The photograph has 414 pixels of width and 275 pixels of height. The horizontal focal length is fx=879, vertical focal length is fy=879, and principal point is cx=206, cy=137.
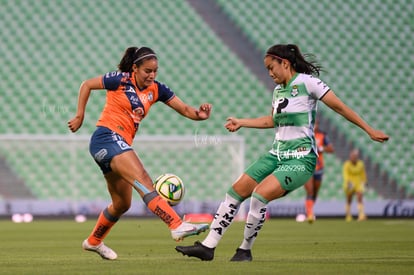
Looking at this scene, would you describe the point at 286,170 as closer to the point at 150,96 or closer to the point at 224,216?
the point at 224,216

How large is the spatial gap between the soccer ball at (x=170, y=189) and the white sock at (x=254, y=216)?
2.99 feet

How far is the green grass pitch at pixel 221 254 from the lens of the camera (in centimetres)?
682

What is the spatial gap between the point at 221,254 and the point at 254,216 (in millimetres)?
1473

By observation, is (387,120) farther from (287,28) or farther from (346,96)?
(287,28)

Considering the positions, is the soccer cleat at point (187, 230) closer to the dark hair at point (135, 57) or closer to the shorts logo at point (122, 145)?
the shorts logo at point (122, 145)

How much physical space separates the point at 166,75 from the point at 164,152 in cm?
263

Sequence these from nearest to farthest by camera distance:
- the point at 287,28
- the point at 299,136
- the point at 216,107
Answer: the point at 299,136, the point at 216,107, the point at 287,28

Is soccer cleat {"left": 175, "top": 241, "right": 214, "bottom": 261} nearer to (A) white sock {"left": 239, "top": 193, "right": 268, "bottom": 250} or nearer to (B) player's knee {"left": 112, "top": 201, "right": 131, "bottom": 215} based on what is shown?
(A) white sock {"left": 239, "top": 193, "right": 268, "bottom": 250}

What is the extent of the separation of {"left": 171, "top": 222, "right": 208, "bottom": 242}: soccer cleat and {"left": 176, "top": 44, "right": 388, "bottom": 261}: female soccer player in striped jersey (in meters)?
0.19

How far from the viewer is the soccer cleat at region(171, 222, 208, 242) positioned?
733cm

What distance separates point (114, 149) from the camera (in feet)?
25.5

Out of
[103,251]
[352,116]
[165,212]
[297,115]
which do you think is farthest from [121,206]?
[352,116]

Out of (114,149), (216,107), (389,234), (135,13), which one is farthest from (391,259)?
(135,13)

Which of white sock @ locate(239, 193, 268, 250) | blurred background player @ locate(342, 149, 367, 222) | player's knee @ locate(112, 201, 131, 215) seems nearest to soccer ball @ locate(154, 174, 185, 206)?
player's knee @ locate(112, 201, 131, 215)
